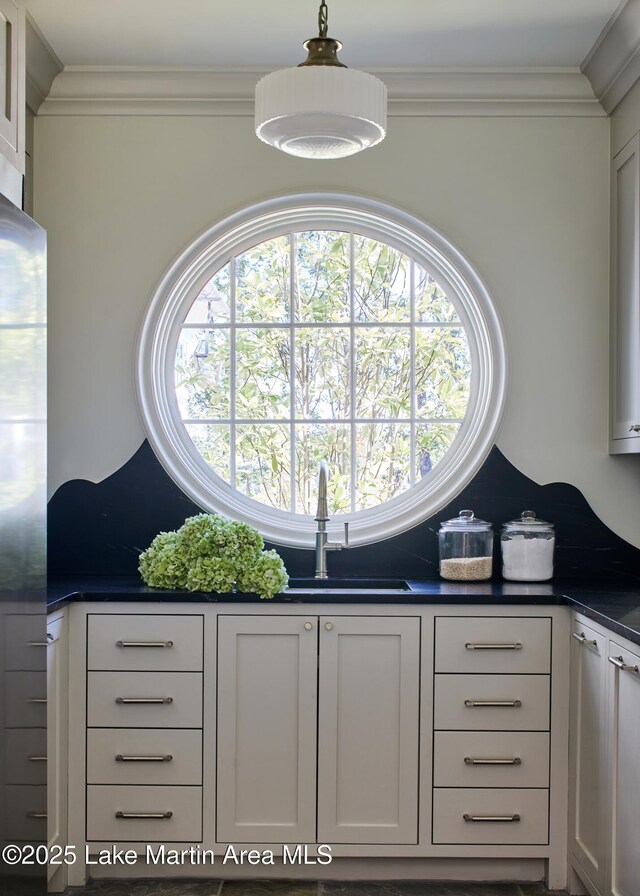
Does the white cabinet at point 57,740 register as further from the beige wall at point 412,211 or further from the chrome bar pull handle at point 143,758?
the beige wall at point 412,211

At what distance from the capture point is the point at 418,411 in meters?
3.71

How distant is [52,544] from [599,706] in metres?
2.05

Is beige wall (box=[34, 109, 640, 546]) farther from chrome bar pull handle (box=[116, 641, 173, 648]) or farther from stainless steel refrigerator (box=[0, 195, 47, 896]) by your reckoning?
stainless steel refrigerator (box=[0, 195, 47, 896])

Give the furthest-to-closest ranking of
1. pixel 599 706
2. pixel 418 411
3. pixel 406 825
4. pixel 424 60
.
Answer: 1. pixel 418 411
2. pixel 424 60
3. pixel 406 825
4. pixel 599 706

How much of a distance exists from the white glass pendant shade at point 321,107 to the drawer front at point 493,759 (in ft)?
6.06

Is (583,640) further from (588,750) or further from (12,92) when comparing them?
(12,92)

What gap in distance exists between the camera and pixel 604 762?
8.56ft

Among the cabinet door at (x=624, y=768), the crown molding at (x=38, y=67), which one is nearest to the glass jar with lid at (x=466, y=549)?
the cabinet door at (x=624, y=768)

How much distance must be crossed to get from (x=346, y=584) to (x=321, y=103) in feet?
5.74

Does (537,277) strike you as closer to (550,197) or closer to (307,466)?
(550,197)

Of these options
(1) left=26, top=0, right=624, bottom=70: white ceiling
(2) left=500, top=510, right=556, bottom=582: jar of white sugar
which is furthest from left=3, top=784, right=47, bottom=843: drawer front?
(1) left=26, top=0, right=624, bottom=70: white ceiling

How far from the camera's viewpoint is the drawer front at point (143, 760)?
3.05 m

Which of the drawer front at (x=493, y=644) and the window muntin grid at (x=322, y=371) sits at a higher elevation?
the window muntin grid at (x=322, y=371)

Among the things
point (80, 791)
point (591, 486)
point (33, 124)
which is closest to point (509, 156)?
point (591, 486)
